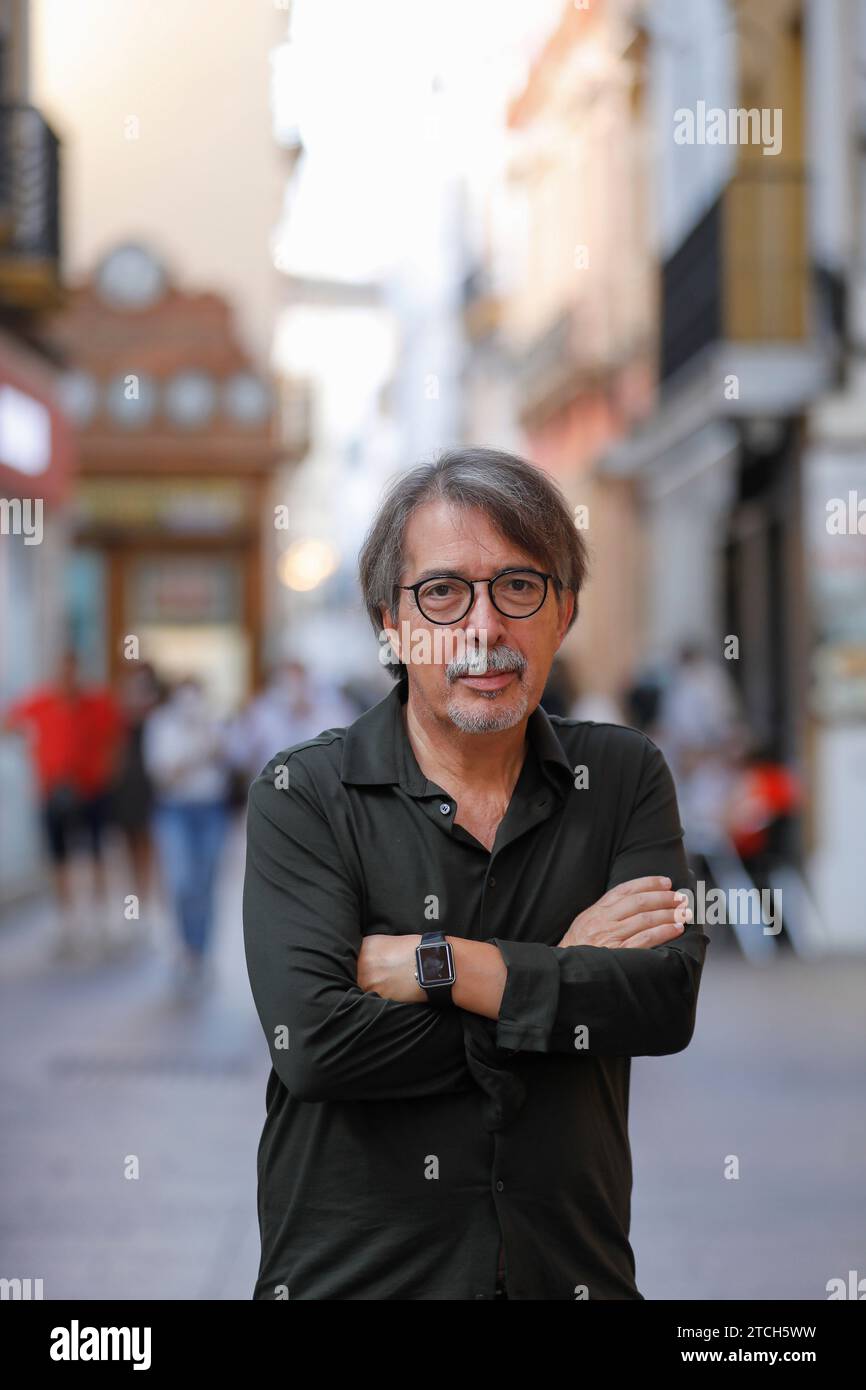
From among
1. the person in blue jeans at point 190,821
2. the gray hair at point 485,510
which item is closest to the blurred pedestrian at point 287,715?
the person in blue jeans at point 190,821

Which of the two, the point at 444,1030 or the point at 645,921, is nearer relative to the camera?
the point at 444,1030

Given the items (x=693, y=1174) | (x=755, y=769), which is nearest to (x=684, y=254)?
(x=755, y=769)

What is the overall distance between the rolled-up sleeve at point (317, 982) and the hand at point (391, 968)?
0.01 metres

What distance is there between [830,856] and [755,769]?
0.79m

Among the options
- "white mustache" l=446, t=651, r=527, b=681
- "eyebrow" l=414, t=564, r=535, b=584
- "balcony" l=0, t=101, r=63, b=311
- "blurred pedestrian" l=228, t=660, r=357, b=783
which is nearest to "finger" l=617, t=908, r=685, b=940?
"white mustache" l=446, t=651, r=527, b=681

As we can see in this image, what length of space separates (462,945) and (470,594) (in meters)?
0.44

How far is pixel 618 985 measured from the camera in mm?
2512

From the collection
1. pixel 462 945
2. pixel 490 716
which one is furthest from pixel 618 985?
pixel 490 716

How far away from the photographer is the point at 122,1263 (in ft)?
17.9

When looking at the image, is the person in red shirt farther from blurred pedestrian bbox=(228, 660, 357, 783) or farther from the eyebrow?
the eyebrow

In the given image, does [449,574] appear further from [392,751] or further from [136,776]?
[136,776]

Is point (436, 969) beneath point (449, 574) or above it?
beneath

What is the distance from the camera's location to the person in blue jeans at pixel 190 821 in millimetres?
11281
